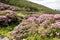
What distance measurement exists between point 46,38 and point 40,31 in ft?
3.45

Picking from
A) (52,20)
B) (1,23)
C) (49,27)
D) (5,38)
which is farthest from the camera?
(1,23)

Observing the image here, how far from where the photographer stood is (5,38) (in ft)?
47.7

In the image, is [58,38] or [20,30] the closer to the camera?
[58,38]

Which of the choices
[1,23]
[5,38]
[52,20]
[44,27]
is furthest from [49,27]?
[5,38]

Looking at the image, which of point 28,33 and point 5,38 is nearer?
point 5,38

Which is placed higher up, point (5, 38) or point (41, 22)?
point (5, 38)

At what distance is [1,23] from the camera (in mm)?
28016

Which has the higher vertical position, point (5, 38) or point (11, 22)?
point (5, 38)

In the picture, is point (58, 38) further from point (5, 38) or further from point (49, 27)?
point (5, 38)

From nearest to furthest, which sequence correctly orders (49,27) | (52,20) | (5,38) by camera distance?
(5,38)
(49,27)
(52,20)

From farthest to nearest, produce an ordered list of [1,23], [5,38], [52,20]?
[1,23] < [52,20] < [5,38]

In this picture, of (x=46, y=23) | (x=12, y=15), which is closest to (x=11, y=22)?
(x=12, y=15)

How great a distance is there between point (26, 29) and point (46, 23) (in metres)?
2.35

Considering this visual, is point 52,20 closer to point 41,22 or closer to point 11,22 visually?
point 41,22
